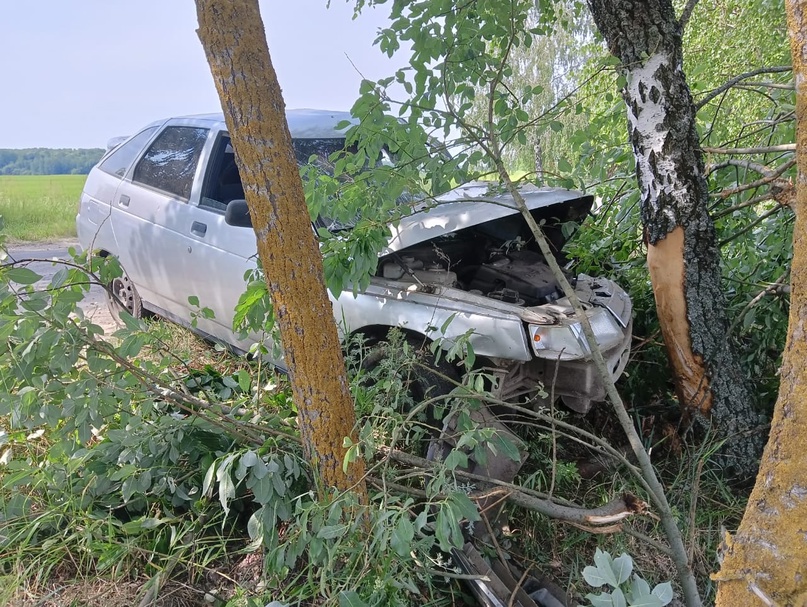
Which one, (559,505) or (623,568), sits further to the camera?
(559,505)

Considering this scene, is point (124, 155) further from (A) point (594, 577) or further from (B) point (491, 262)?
(A) point (594, 577)

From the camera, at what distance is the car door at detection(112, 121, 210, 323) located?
3.79 meters

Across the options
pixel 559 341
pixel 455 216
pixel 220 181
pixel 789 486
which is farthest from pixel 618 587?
pixel 220 181

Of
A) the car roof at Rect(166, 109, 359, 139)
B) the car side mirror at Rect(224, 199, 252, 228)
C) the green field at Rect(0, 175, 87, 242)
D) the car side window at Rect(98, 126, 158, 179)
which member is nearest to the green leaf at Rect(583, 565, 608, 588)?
the car side mirror at Rect(224, 199, 252, 228)

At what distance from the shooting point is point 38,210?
12070 mm

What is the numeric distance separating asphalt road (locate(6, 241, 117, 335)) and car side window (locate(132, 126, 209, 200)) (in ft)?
4.87

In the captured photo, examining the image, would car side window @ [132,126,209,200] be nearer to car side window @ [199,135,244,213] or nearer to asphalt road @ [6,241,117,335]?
car side window @ [199,135,244,213]

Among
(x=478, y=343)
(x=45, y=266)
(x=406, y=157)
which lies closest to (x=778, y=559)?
(x=478, y=343)

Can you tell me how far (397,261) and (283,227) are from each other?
1374 mm

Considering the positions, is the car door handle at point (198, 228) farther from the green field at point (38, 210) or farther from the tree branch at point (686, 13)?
the green field at point (38, 210)

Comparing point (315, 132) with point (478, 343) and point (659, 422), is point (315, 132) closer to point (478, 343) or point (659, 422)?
point (478, 343)

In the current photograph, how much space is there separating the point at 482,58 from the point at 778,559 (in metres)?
2.00

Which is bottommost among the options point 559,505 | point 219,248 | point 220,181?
point 559,505

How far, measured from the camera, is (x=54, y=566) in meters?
2.15
